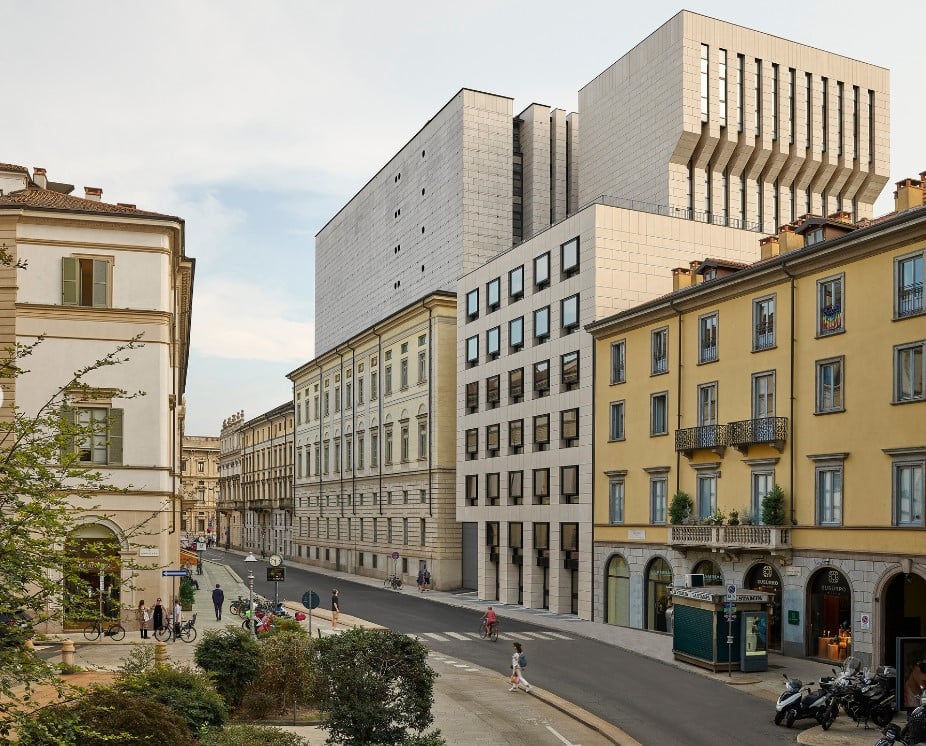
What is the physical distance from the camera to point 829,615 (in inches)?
1387

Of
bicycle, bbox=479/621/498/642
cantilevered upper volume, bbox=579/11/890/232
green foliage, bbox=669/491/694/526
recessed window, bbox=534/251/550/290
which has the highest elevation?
cantilevered upper volume, bbox=579/11/890/232

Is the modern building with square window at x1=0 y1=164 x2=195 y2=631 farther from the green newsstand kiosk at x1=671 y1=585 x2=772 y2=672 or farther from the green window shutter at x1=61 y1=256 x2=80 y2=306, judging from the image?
the green newsstand kiosk at x1=671 y1=585 x2=772 y2=672

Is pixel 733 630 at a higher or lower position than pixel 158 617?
higher

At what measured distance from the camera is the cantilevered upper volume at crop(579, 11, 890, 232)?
74.8 meters

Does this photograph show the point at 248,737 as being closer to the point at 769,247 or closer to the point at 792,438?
the point at 792,438

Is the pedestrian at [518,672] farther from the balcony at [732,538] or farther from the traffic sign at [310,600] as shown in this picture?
the balcony at [732,538]

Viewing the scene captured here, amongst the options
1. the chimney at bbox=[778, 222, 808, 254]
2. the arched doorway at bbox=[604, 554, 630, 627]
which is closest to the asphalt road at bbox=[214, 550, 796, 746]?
the arched doorway at bbox=[604, 554, 630, 627]

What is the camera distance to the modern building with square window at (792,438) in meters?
32.7

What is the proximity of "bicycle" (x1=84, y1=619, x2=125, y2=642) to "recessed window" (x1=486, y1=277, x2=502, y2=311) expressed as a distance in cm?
3089

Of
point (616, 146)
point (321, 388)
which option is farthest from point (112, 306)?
point (321, 388)

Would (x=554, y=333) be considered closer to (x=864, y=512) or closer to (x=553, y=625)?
(x=553, y=625)

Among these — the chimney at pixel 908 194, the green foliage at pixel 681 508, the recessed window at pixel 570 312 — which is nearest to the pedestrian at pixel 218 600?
the green foliage at pixel 681 508

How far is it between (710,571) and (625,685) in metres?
11.3

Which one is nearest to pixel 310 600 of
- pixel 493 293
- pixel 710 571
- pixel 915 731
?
pixel 710 571
